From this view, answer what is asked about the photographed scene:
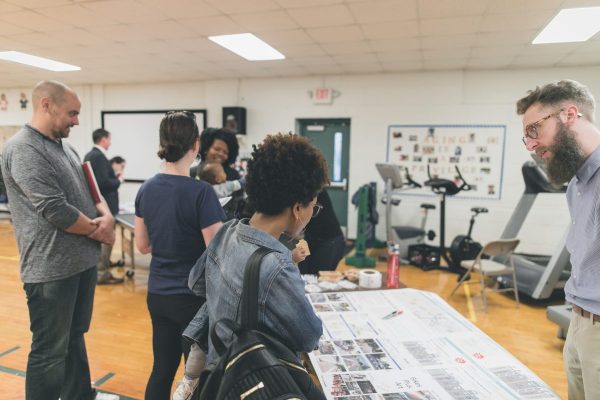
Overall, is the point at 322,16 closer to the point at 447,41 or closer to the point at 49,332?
the point at 447,41

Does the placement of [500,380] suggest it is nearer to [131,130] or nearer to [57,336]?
[57,336]

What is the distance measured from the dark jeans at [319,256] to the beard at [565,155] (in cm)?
135

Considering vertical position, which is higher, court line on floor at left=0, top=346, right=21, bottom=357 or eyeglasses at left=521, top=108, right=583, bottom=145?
eyeglasses at left=521, top=108, right=583, bottom=145

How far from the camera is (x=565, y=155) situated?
1.31 metres

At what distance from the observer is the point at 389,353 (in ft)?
4.29

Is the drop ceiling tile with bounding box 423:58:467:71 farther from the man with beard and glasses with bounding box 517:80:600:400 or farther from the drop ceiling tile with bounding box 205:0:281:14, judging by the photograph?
the man with beard and glasses with bounding box 517:80:600:400

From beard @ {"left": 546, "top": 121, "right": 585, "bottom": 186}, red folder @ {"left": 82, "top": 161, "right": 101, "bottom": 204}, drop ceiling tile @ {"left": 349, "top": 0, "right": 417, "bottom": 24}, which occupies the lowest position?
red folder @ {"left": 82, "top": 161, "right": 101, "bottom": 204}

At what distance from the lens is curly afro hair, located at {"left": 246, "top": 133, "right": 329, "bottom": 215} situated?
94cm

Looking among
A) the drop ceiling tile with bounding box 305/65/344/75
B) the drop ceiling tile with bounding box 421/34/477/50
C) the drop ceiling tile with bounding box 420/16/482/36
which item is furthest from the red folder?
the drop ceiling tile with bounding box 305/65/344/75

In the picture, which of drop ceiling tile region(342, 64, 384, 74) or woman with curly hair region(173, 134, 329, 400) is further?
drop ceiling tile region(342, 64, 384, 74)

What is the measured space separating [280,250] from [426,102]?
19.0ft

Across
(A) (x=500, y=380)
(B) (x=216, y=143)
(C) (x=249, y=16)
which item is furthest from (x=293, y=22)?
(A) (x=500, y=380)

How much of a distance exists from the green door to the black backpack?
233 inches

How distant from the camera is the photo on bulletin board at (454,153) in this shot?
5836 mm
